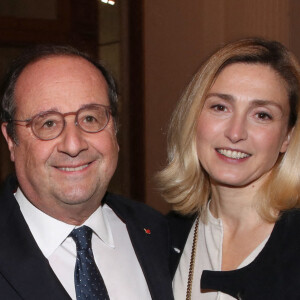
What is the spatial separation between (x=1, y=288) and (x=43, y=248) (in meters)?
0.22

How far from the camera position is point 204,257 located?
224 centimetres

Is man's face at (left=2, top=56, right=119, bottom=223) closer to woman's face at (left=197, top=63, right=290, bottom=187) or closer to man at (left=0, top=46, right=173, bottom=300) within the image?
man at (left=0, top=46, right=173, bottom=300)

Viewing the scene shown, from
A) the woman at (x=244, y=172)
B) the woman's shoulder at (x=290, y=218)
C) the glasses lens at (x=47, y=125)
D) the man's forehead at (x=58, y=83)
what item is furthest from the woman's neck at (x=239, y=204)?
the glasses lens at (x=47, y=125)

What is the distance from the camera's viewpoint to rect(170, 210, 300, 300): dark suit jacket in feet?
6.28

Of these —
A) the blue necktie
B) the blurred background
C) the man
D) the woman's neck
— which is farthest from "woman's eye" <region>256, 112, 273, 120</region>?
the blurred background

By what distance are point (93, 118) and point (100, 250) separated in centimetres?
49

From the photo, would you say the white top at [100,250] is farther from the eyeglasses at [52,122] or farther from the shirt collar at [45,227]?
the eyeglasses at [52,122]

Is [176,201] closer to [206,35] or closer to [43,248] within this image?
[43,248]

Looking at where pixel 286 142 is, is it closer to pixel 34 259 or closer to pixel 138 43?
pixel 34 259

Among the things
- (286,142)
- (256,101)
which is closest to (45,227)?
(256,101)

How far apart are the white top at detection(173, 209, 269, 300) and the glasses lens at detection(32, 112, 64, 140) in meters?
0.83

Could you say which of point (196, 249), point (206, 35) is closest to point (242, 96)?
point (196, 249)

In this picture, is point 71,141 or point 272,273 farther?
point 272,273

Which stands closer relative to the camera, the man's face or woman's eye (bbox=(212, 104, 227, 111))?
the man's face
